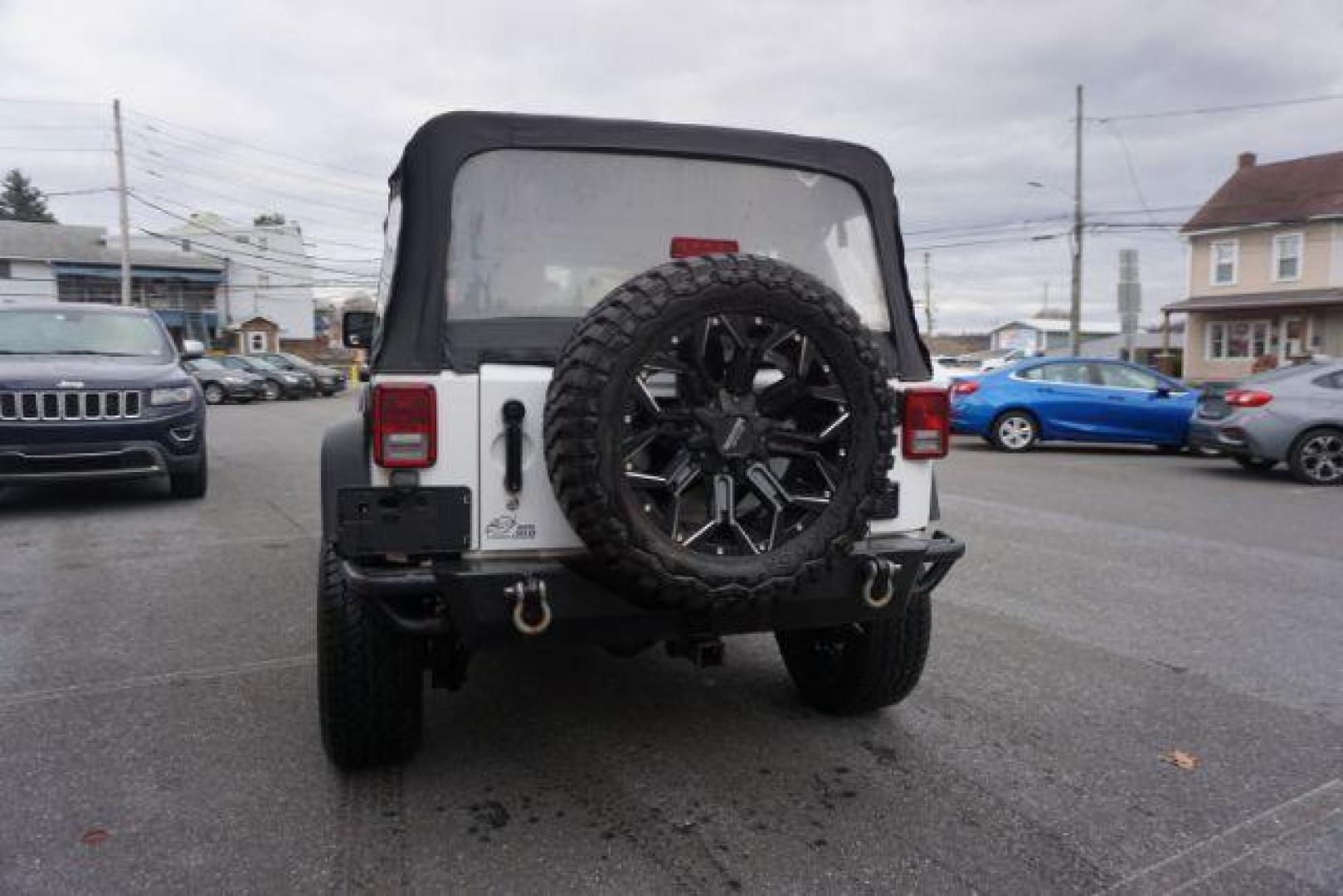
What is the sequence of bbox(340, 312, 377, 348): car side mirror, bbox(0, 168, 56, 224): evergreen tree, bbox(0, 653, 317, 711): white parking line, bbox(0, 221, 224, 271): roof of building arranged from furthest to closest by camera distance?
bbox(0, 168, 56, 224): evergreen tree → bbox(0, 221, 224, 271): roof of building → bbox(340, 312, 377, 348): car side mirror → bbox(0, 653, 317, 711): white parking line

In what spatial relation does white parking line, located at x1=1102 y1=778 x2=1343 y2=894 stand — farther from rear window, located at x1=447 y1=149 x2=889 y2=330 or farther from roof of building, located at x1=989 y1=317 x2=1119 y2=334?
roof of building, located at x1=989 y1=317 x2=1119 y2=334

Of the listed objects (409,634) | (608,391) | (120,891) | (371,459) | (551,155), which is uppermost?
(551,155)

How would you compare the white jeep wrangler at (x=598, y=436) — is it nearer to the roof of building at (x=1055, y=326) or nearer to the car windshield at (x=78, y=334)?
the car windshield at (x=78, y=334)

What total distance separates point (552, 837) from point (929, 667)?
211 cm

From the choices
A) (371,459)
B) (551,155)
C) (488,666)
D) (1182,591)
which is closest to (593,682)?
(488,666)

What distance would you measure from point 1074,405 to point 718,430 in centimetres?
1211

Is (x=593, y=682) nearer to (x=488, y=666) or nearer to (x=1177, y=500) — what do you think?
(x=488, y=666)

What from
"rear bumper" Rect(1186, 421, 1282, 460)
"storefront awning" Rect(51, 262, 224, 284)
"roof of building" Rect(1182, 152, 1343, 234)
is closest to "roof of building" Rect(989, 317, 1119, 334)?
"roof of building" Rect(1182, 152, 1343, 234)

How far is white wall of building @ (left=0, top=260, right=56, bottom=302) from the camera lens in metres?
50.4

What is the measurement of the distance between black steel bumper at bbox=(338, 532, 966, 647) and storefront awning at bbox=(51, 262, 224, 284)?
57.2 meters

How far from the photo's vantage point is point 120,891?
2553 millimetres

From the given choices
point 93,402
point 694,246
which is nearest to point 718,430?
point 694,246

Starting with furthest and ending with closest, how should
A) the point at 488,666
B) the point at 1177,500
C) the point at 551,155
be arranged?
the point at 1177,500 → the point at 488,666 → the point at 551,155

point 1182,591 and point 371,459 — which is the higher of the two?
point 371,459
